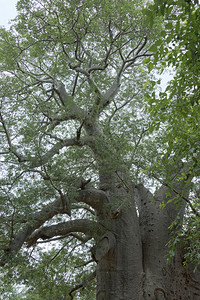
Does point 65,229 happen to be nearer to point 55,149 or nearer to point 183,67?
point 55,149

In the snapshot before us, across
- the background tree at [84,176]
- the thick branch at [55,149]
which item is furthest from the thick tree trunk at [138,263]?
the thick branch at [55,149]

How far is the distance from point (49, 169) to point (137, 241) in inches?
93.3

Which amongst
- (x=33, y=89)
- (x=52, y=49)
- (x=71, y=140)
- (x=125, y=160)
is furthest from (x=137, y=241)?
(x=52, y=49)

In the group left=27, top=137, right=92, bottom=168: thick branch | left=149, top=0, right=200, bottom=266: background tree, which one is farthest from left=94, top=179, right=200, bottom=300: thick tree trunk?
left=149, top=0, right=200, bottom=266: background tree

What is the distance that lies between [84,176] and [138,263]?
1.93 metres

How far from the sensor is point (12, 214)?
175 inches

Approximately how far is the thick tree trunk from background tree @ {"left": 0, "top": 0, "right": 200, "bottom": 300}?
18mm

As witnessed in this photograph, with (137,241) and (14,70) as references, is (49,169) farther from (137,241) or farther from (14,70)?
(14,70)

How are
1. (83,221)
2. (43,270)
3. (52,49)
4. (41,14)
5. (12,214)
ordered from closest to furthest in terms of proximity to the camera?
(12,214) → (83,221) → (43,270) → (41,14) → (52,49)

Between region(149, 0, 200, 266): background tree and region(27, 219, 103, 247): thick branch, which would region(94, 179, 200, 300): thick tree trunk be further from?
region(149, 0, 200, 266): background tree

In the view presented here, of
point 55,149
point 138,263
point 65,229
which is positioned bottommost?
point 138,263

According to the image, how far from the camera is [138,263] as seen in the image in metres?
5.80

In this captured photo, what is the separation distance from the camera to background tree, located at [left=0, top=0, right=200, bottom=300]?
196 inches

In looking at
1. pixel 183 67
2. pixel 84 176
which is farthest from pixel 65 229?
pixel 183 67
